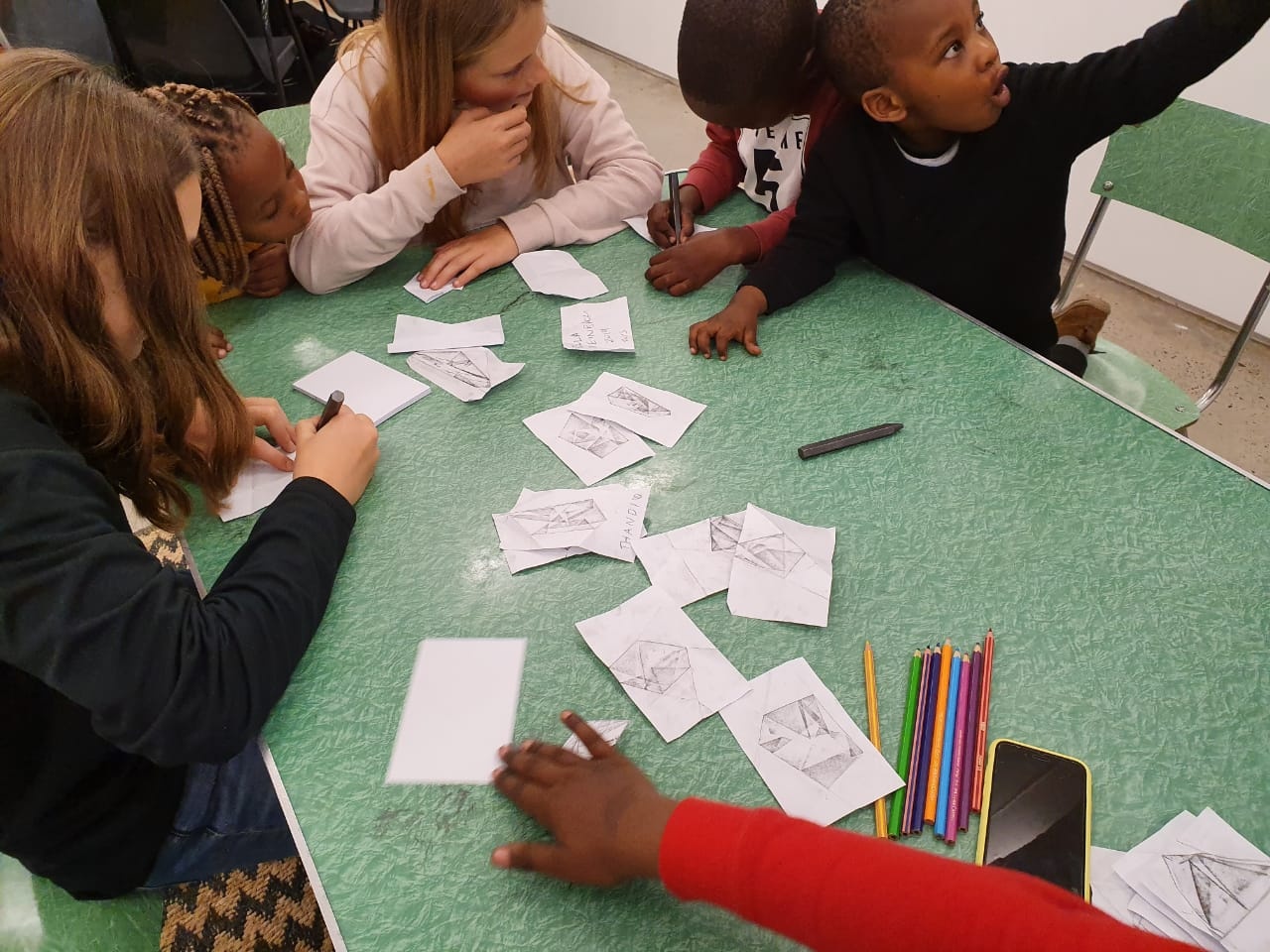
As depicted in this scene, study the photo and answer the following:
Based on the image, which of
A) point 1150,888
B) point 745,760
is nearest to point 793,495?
point 745,760

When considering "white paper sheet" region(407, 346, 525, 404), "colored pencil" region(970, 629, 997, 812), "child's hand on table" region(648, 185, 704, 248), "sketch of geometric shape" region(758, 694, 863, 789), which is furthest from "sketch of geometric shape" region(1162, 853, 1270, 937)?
"child's hand on table" region(648, 185, 704, 248)

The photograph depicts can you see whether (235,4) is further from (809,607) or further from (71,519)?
(809,607)

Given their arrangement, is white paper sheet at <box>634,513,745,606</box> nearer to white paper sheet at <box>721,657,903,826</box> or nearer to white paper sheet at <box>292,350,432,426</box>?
white paper sheet at <box>721,657,903,826</box>

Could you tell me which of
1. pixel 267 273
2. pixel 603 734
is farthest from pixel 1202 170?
pixel 267 273

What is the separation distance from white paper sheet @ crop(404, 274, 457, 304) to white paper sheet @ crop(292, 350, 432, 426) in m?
0.18

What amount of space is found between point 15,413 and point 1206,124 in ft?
5.64

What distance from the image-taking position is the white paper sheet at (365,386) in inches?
42.3

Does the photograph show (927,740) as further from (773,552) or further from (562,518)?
(562,518)

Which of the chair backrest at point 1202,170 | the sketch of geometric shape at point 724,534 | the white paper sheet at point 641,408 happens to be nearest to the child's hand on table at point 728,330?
the white paper sheet at point 641,408

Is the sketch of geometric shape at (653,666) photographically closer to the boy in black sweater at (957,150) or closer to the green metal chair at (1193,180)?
the boy in black sweater at (957,150)

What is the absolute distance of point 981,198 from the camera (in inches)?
49.0

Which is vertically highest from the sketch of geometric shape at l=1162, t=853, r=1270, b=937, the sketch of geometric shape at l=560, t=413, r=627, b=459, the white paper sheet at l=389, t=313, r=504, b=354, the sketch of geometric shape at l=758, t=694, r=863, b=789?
the sketch of geometric shape at l=1162, t=853, r=1270, b=937

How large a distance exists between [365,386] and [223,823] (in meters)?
0.56

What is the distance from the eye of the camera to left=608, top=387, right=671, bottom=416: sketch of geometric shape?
1051mm
